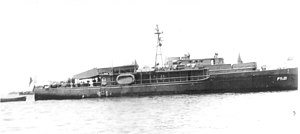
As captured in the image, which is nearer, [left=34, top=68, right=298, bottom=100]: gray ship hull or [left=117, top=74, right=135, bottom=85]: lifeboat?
[left=34, top=68, right=298, bottom=100]: gray ship hull

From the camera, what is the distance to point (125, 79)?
172 ft

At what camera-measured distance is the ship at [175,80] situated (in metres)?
45.9

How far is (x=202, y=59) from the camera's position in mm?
52688

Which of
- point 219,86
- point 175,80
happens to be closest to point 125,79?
point 175,80

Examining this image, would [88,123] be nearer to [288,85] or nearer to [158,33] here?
[288,85]

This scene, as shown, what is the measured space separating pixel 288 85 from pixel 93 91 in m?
25.6

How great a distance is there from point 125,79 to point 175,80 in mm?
6698

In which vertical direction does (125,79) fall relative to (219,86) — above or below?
above

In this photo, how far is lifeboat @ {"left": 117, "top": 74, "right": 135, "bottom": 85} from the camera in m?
52.1

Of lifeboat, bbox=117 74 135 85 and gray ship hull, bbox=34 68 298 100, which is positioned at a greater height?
lifeboat, bbox=117 74 135 85

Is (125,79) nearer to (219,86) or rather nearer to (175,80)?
(175,80)

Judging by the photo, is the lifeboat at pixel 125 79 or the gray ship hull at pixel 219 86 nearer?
the gray ship hull at pixel 219 86

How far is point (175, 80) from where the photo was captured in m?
50.9

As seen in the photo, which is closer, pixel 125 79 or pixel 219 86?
pixel 219 86
